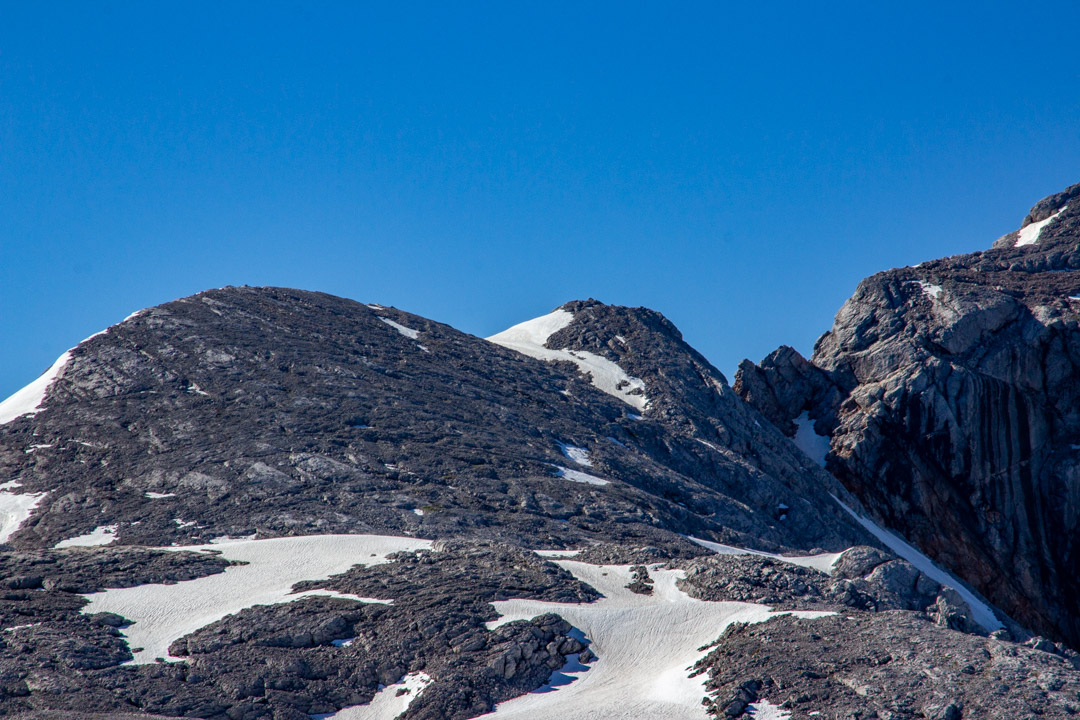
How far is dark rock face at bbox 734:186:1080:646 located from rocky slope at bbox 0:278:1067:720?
10408mm

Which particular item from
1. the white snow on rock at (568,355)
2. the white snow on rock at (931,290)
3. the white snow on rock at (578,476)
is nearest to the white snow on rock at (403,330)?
the white snow on rock at (568,355)

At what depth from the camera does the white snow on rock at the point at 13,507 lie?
41125 millimetres

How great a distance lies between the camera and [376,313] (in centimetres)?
8288

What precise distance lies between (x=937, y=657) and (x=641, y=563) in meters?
13.7

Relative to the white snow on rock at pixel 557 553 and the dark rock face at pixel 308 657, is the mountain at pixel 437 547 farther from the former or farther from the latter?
the white snow on rock at pixel 557 553

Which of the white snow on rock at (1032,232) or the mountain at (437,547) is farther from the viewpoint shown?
the white snow on rock at (1032,232)

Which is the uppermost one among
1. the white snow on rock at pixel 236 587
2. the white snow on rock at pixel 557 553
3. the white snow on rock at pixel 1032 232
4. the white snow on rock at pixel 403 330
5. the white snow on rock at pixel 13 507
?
the white snow on rock at pixel 1032 232

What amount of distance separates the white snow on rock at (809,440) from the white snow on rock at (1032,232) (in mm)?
36618

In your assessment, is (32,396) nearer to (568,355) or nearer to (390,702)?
(390,702)

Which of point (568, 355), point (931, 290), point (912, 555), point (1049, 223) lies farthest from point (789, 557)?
point (1049, 223)

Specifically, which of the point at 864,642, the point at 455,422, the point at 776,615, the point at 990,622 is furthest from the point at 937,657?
the point at 455,422

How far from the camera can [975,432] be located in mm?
79875

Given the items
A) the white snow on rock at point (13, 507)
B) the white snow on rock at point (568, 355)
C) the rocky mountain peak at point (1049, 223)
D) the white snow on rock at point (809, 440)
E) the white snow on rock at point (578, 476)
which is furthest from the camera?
the rocky mountain peak at point (1049, 223)

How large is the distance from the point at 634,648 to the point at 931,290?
242 ft
